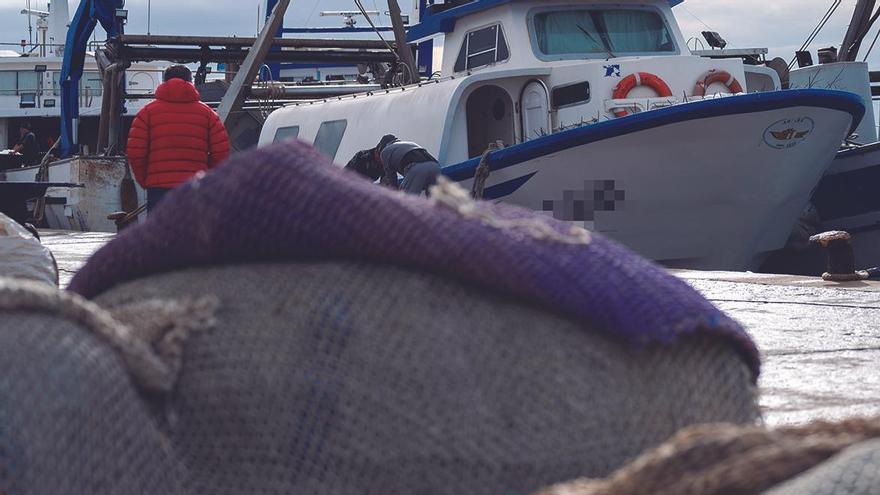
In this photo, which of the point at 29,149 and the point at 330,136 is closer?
the point at 330,136

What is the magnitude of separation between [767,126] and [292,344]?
337 inches

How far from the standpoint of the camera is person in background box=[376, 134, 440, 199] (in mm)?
8500

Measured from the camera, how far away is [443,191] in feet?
5.92

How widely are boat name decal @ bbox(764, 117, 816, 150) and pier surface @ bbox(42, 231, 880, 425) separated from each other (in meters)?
2.63

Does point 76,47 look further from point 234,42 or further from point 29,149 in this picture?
point 29,149

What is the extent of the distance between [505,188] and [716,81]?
2.16 m

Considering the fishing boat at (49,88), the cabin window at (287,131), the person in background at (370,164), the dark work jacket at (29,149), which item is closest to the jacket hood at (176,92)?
the person in background at (370,164)

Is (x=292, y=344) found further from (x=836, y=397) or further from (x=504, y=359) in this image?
(x=836, y=397)

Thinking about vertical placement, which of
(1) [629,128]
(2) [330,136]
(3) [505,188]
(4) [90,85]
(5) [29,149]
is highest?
(1) [629,128]

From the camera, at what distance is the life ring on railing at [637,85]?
1052cm

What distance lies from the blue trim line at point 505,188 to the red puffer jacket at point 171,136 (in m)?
2.36

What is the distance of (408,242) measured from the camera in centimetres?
170

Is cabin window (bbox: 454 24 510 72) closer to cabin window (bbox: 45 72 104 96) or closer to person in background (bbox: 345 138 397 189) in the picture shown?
person in background (bbox: 345 138 397 189)

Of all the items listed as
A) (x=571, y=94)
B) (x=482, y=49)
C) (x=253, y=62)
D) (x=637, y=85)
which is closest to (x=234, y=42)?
(x=253, y=62)
